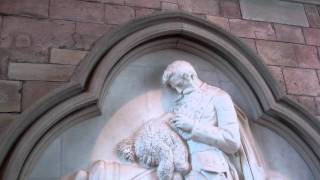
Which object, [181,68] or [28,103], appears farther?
[181,68]

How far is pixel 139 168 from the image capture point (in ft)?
6.82

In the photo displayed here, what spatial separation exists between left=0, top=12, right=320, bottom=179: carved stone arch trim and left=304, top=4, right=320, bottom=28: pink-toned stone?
26.1 inches

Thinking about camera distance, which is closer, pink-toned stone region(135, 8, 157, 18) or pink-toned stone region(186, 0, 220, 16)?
pink-toned stone region(135, 8, 157, 18)

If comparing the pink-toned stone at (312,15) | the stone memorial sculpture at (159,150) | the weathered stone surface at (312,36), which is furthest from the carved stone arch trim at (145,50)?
the pink-toned stone at (312,15)

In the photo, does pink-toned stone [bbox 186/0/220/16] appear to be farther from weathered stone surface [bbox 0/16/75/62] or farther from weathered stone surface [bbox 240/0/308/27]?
weathered stone surface [bbox 0/16/75/62]

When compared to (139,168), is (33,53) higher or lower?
higher

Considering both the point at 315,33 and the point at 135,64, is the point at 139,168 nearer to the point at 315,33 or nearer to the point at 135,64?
the point at 135,64

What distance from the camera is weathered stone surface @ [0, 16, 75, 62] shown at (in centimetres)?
217

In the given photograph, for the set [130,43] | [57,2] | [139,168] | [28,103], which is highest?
[57,2]

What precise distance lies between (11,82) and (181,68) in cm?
87

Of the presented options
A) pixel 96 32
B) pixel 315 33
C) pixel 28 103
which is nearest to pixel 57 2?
pixel 96 32

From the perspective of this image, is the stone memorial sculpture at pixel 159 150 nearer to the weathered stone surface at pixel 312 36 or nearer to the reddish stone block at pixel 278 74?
the reddish stone block at pixel 278 74

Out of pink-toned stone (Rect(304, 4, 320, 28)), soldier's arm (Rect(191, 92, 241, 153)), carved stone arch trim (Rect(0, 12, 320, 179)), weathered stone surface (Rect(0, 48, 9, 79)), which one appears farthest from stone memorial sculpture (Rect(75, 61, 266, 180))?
pink-toned stone (Rect(304, 4, 320, 28))

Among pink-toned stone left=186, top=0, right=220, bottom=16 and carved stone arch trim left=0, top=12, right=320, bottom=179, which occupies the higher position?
pink-toned stone left=186, top=0, right=220, bottom=16
